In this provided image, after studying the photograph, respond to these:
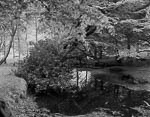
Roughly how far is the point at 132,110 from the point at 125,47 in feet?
29.7

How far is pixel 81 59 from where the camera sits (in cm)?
1631

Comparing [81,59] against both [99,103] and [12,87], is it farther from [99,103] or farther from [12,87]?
[12,87]

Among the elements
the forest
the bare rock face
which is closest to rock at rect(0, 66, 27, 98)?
the bare rock face

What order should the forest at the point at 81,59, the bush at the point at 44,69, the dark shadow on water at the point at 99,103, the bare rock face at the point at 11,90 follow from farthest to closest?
the bush at the point at 44,69, the dark shadow on water at the point at 99,103, the bare rock face at the point at 11,90, the forest at the point at 81,59

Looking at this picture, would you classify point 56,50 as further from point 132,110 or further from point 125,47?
point 125,47

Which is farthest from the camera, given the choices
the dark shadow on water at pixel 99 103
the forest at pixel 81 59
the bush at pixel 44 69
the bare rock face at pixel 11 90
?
the bush at pixel 44 69

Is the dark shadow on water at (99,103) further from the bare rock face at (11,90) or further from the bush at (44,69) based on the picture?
the bare rock face at (11,90)

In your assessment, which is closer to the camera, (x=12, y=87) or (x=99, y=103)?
(x=12, y=87)

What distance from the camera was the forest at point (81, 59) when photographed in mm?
3816

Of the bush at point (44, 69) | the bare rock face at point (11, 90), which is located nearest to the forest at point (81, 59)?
the bush at point (44, 69)

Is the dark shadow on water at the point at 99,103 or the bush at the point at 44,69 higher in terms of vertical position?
the bush at the point at 44,69

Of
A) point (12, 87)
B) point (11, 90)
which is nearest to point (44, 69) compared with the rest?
point (12, 87)

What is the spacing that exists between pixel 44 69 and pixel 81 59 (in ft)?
21.5

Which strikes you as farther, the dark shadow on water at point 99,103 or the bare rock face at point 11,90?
the dark shadow on water at point 99,103
